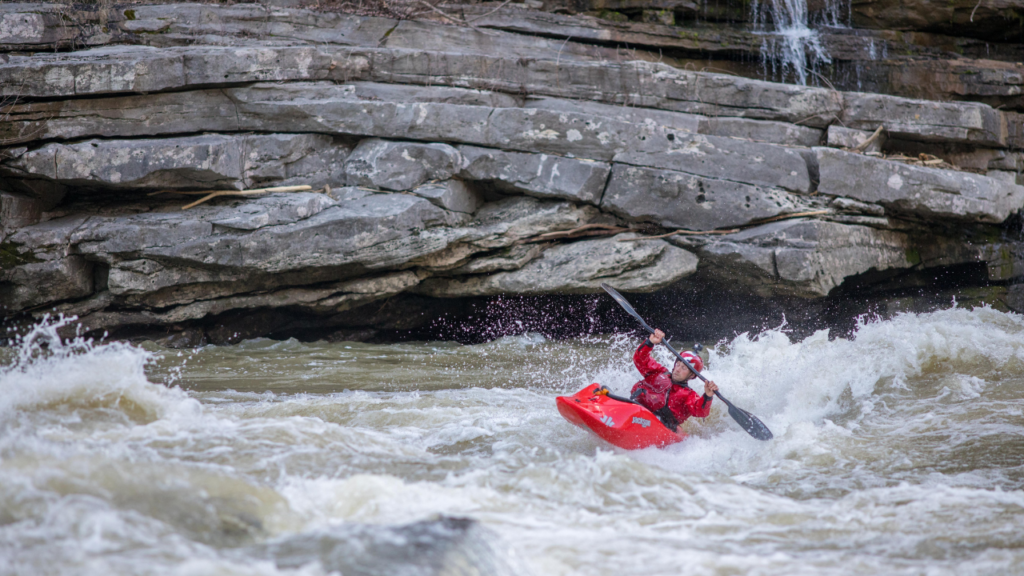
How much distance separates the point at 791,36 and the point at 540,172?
16.0ft

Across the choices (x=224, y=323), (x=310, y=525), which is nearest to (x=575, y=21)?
(x=224, y=323)

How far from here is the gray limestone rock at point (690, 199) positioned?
691 cm

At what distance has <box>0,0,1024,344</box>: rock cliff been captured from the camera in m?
6.46

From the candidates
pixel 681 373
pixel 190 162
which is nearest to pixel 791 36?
pixel 681 373

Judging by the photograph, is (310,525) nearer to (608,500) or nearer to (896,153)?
(608,500)

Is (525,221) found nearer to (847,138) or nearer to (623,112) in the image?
(623,112)

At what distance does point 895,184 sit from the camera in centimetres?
707

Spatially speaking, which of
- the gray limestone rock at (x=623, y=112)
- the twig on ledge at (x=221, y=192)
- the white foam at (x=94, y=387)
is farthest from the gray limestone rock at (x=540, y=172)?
the white foam at (x=94, y=387)

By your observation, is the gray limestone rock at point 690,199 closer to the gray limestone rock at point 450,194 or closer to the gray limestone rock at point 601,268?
the gray limestone rock at point 601,268

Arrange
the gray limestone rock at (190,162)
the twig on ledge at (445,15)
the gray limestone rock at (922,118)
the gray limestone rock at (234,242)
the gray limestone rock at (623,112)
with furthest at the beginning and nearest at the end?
the twig on ledge at (445,15) < the gray limestone rock at (922,118) < the gray limestone rock at (623,112) < the gray limestone rock at (234,242) < the gray limestone rock at (190,162)

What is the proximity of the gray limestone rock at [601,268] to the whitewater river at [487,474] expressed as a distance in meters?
1.41

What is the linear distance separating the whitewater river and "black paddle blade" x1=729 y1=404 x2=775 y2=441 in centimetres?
10

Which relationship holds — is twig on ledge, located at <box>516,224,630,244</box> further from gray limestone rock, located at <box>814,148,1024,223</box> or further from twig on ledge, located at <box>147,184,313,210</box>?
twig on ledge, located at <box>147,184,313,210</box>

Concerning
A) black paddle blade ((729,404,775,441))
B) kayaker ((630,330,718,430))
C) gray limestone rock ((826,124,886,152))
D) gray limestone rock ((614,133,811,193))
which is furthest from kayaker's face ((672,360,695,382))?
gray limestone rock ((826,124,886,152))
